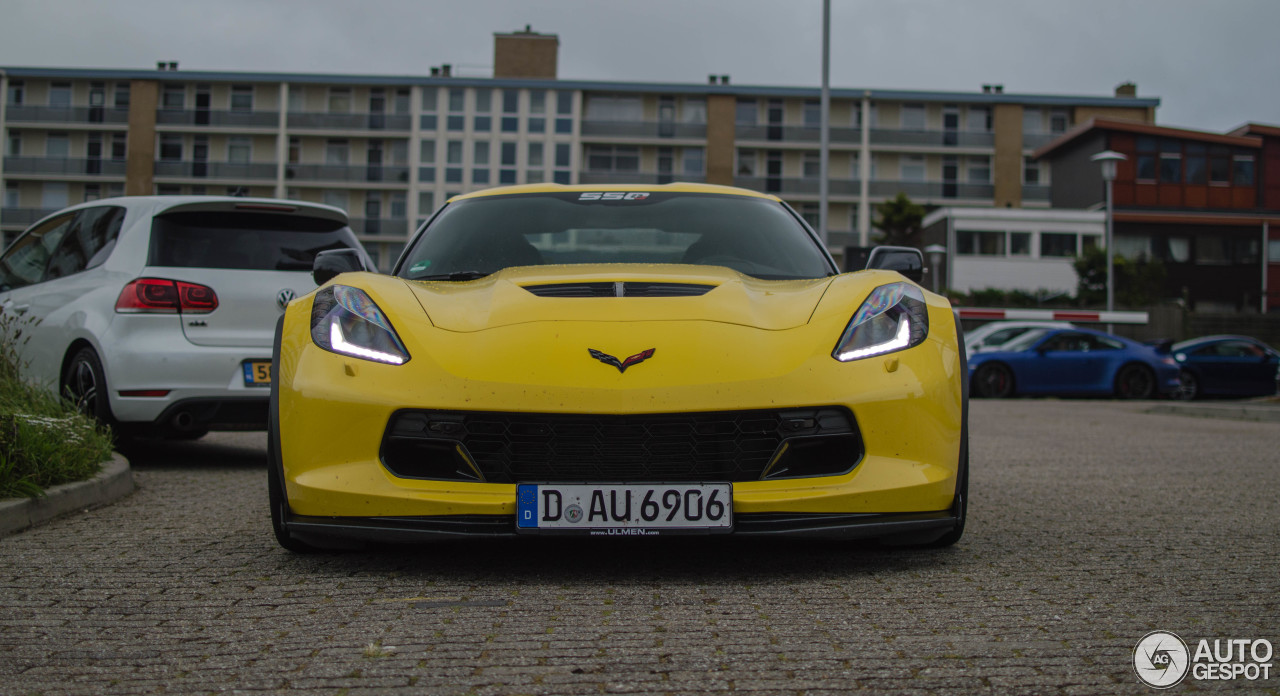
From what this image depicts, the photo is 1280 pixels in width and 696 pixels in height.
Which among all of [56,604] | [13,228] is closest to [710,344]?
[56,604]

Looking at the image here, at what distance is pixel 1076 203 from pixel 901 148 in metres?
13.1

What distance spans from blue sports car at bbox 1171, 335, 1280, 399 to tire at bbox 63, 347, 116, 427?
18.9m

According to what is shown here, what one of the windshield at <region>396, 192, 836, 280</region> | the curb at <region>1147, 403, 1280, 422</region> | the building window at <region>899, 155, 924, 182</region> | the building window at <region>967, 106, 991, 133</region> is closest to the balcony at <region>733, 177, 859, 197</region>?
the building window at <region>899, 155, 924, 182</region>

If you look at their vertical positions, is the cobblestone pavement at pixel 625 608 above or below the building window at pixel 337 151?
below

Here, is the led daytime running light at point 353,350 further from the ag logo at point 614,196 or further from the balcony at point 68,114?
the balcony at point 68,114

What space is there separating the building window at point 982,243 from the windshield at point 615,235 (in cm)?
4420

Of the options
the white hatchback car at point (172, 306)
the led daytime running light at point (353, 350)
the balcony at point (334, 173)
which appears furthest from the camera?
the balcony at point (334, 173)

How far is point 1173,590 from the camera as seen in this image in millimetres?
3264

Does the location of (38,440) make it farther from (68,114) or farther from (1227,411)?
(68,114)

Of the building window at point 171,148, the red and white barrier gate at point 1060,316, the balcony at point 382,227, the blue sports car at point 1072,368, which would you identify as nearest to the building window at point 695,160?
the balcony at point 382,227

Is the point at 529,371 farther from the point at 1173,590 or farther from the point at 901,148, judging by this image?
the point at 901,148

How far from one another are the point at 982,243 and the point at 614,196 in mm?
44983

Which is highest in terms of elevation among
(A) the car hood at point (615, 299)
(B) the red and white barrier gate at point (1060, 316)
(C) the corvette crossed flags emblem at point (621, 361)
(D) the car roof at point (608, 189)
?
(B) the red and white barrier gate at point (1060, 316)

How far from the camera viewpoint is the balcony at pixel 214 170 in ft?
207
